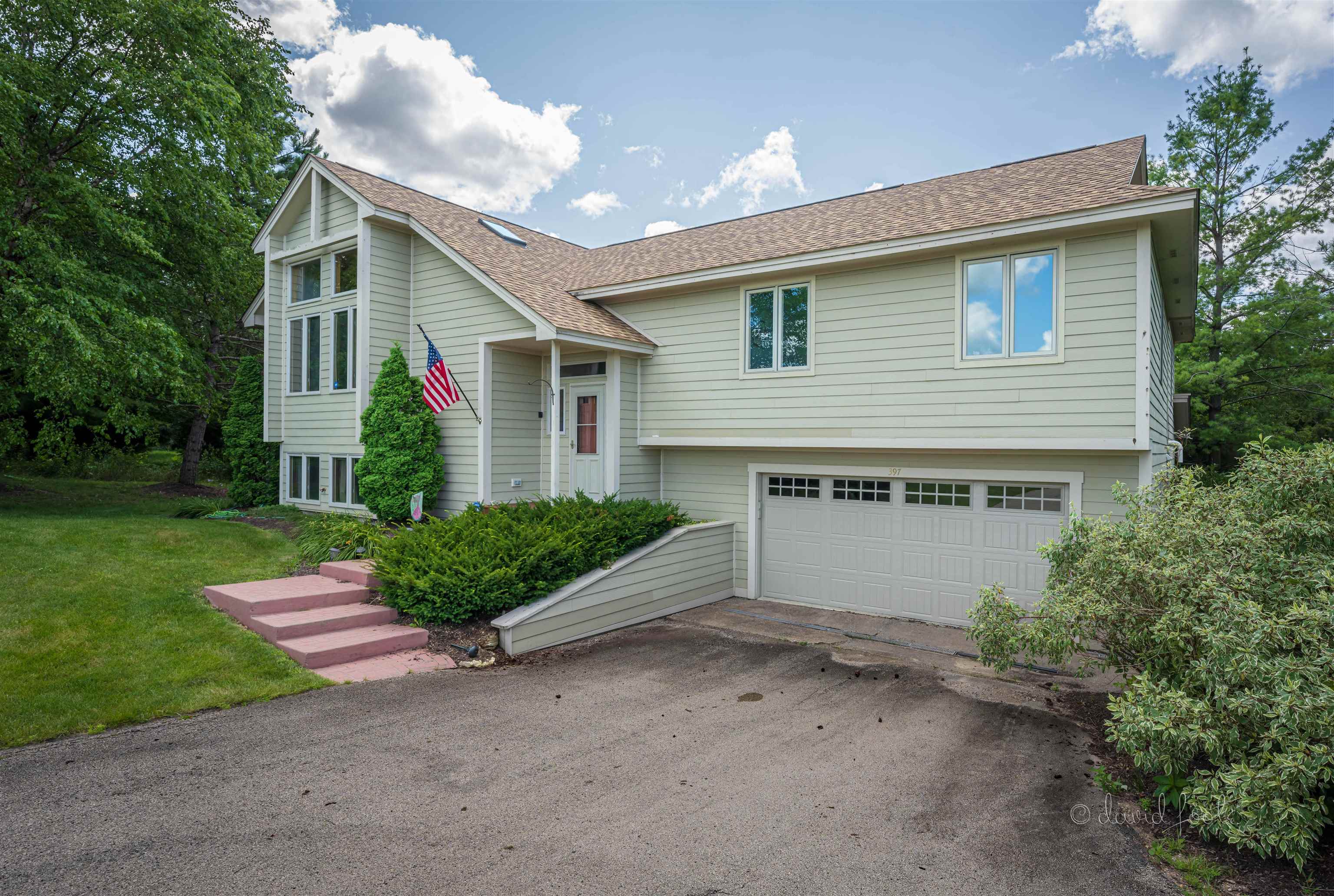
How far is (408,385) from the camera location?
1170 cm

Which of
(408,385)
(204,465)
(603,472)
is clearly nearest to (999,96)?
(603,472)

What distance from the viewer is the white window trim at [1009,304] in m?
8.15

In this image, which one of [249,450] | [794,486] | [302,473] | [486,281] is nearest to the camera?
[794,486]

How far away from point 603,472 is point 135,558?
6.69 meters

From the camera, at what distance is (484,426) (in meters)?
11.3

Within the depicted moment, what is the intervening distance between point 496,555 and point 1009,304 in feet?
23.4

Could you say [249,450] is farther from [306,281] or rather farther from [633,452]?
[633,452]

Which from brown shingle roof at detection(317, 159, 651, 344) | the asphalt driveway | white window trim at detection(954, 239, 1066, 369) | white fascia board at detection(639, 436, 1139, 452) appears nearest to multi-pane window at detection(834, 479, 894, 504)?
white fascia board at detection(639, 436, 1139, 452)

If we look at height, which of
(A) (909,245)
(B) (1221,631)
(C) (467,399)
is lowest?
(B) (1221,631)

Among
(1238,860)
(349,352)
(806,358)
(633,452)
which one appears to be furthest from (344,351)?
(1238,860)

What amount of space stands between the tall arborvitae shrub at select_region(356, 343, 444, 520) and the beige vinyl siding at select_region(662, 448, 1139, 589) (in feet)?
13.4

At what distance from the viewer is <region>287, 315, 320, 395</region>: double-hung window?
13680 millimetres

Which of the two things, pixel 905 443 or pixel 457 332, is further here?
pixel 457 332

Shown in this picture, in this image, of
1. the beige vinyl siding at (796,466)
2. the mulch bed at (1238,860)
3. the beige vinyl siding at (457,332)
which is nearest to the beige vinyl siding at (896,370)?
the beige vinyl siding at (796,466)
